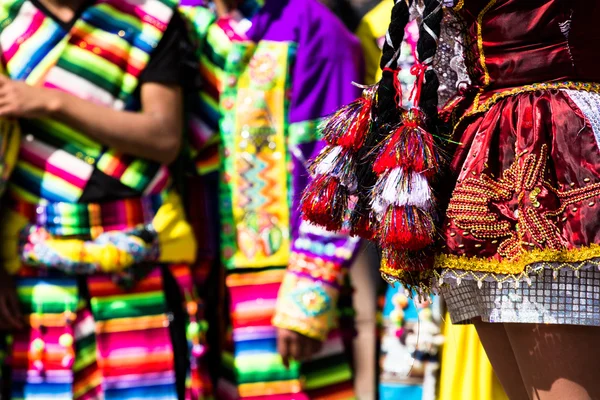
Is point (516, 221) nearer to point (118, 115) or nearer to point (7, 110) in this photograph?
point (118, 115)

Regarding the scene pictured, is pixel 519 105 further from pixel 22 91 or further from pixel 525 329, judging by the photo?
pixel 22 91

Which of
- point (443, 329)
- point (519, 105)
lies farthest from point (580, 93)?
point (443, 329)

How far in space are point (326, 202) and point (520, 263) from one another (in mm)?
409

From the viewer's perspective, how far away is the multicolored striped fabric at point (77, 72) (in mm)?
3168

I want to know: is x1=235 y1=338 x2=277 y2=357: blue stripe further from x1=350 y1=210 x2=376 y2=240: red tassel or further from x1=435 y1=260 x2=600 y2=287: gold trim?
x1=435 y1=260 x2=600 y2=287: gold trim

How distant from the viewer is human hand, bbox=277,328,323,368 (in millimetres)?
3164

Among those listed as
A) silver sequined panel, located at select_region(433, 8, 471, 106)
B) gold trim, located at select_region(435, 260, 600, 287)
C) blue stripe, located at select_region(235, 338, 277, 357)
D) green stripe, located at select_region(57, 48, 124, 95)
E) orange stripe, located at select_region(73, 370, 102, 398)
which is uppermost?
green stripe, located at select_region(57, 48, 124, 95)

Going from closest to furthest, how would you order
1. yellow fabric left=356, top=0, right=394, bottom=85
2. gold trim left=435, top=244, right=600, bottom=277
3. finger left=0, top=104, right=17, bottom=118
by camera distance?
gold trim left=435, top=244, right=600, bottom=277 < finger left=0, top=104, right=17, bottom=118 < yellow fabric left=356, top=0, right=394, bottom=85

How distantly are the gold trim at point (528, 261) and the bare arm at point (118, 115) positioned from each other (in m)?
1.50

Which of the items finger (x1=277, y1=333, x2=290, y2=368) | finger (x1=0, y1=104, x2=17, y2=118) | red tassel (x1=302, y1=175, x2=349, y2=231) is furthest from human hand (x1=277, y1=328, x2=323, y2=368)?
red tassel (x1=302, y1=175, x2=349, y2=231)

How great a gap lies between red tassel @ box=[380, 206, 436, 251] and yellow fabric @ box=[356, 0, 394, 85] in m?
1.60

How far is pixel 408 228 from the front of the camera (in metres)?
1.88

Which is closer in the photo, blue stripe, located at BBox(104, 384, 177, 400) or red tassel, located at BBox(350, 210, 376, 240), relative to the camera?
red tassel, located at BBox(350, 210, 376, 240)

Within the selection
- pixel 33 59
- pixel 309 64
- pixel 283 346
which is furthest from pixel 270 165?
pixel 33 59
